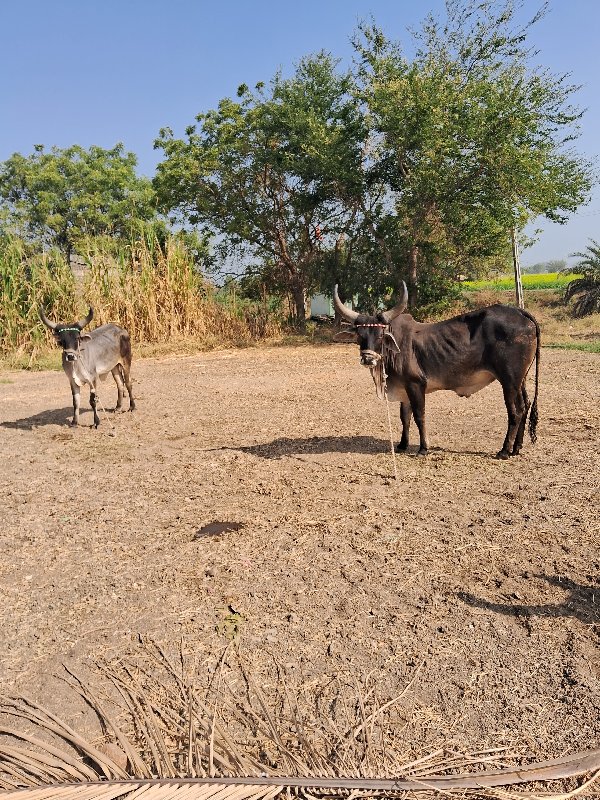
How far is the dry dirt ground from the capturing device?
2877mm

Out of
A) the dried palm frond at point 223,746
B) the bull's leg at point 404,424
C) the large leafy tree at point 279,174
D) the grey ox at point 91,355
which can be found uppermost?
the large leafy tree at point 279,174

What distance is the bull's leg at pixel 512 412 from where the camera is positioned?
608 cm

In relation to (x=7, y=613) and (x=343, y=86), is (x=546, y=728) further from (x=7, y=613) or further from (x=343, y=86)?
(x=343, y=86)

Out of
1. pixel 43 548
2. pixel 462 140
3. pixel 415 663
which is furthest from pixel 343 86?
pixel 415 663

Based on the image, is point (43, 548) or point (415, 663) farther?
point (43, 548)

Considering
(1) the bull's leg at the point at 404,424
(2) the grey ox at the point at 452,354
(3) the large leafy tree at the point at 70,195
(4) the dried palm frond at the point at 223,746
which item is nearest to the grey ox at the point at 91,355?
(2) the grey ox at the point at 452,354

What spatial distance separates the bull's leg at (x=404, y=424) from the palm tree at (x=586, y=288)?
1689cm

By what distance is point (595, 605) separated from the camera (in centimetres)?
338

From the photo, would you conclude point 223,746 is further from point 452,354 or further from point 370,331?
point 452,354

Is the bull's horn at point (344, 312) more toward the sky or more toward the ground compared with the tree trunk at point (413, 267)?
more toward the ground

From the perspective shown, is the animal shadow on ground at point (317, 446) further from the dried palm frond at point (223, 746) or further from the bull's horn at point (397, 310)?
the dried palm frond at point (223, 746)

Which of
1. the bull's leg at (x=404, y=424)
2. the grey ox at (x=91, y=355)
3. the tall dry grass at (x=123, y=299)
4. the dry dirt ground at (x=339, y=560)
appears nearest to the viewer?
the dry dirt ground at (x=339, y=560)

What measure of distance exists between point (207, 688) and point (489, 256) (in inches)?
660

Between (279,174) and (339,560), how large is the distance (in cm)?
1639
